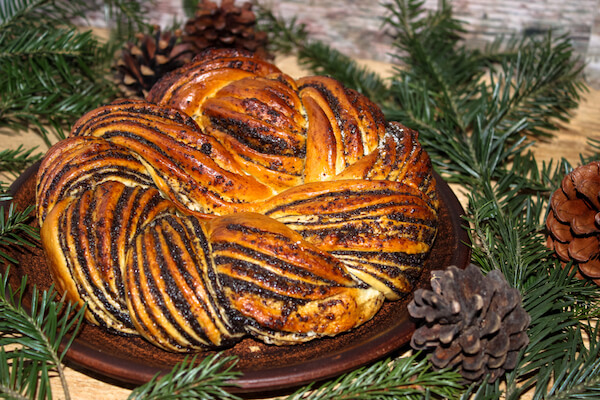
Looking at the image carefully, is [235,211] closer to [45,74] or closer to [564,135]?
[45,74]

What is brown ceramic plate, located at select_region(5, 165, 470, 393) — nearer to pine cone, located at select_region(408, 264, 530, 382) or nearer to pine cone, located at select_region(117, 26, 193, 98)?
pine cone, located at select_region(408, 264, 530, 382)

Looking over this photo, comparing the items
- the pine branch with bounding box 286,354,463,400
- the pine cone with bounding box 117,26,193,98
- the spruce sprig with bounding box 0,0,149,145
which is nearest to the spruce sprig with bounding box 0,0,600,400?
the pine branch with bounding box 286,354,463,400

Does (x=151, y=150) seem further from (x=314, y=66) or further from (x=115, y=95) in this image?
(x=314, y=66)

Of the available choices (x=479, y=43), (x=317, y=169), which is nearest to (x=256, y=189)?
(x=317, y=169)

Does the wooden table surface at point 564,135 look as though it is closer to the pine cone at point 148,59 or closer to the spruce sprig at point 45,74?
the spruce sprig at point 45,74

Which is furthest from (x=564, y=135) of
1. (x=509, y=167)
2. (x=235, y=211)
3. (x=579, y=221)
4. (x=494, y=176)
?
(x=235, y=211)
